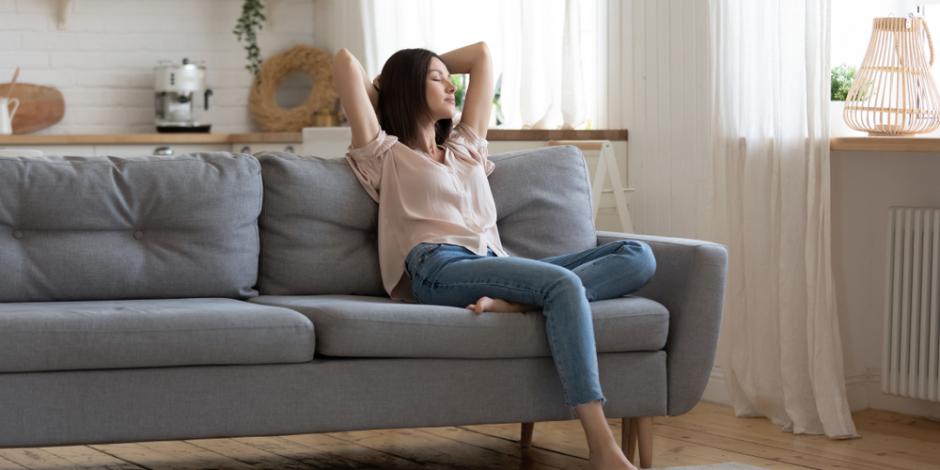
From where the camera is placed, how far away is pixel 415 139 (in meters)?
3.31

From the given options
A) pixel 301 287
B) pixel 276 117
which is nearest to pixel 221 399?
pixel 301 287

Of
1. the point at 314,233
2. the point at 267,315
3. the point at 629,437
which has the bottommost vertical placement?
the point at 629,437

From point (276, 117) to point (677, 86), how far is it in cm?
248

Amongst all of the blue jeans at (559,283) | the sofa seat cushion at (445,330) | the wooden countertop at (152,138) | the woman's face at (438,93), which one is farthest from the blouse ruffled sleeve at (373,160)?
the wooden countertop at (152,138)

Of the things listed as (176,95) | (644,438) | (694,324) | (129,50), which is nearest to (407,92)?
(694,324)

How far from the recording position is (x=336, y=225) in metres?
3.24

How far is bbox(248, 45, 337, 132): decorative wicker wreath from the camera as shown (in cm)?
612

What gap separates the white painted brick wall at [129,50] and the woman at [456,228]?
290 centimetres

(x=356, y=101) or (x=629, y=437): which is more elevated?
(x=356, y=101)

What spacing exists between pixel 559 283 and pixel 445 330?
27 cm

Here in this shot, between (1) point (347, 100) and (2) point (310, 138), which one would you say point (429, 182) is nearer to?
(1) point (347, 100)

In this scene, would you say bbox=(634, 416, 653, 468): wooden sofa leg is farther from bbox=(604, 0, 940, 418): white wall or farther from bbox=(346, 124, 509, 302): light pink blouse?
bbox=(604, 0, 940, 418): white wall

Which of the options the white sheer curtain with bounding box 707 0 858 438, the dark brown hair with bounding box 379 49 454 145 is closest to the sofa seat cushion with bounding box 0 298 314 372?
the dark brown hair with bounding box 379 49 454 145

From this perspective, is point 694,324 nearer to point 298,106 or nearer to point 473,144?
point 473,144
